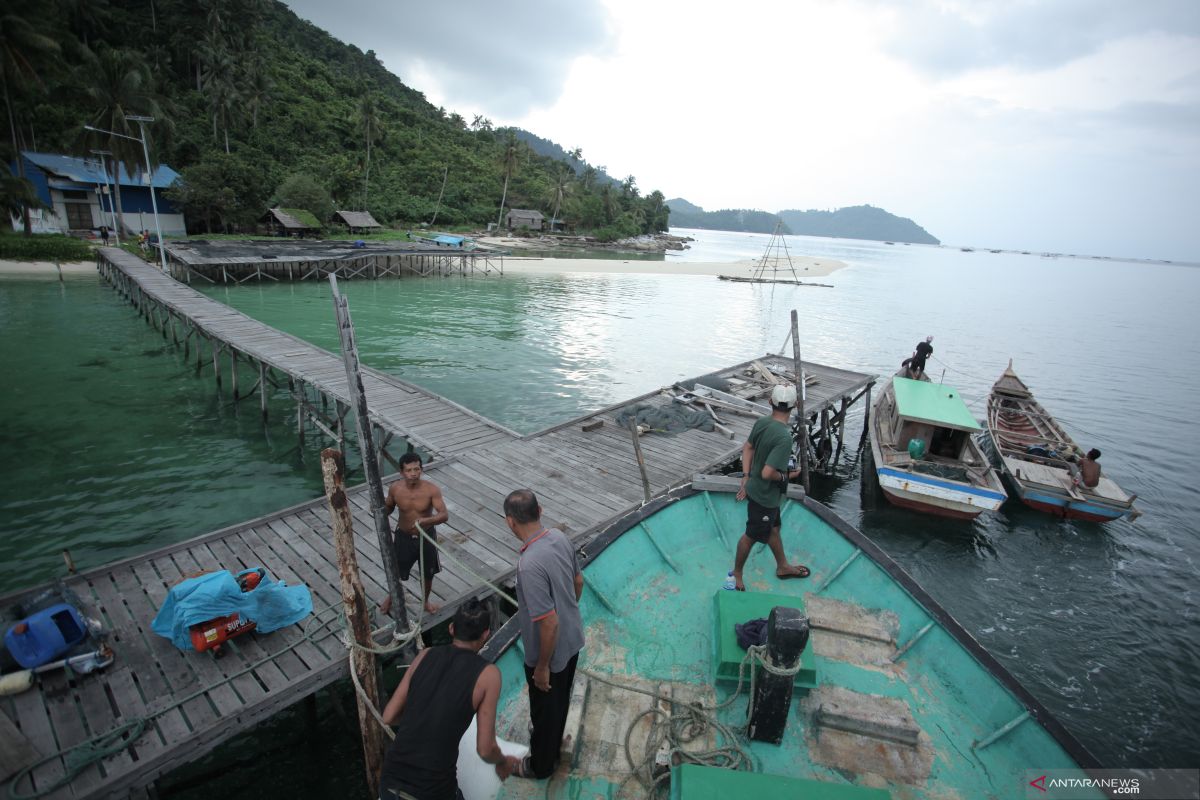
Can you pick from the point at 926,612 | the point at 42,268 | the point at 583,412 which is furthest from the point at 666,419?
the point at 42,268

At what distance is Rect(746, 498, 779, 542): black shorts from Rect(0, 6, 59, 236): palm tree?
47.4 metres

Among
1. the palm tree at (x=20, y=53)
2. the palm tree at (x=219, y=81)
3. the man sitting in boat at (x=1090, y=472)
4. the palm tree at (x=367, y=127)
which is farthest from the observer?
the palm tree at (x=367, y=127)

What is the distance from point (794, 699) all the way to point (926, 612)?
2073mm

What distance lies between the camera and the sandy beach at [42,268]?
33.7 m

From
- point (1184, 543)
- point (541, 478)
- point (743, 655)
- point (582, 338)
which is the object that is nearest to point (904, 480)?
point (1184, 543)

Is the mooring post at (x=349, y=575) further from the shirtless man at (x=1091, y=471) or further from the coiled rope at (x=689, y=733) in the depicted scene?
the shirtless man at (x=1091, y=471)

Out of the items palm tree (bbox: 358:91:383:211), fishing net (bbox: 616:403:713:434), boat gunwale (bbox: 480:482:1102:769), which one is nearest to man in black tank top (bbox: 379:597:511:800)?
boat gunwale (bbox: 480:482:1102:769)

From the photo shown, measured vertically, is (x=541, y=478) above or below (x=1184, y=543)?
above

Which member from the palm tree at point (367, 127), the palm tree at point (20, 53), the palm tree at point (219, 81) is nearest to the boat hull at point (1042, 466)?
the palm tree at point (20, 53)

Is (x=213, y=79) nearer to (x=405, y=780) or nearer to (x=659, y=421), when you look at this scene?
(x=659, y=421)

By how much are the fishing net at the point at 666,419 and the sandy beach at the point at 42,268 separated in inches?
1632

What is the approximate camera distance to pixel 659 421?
13.7 m

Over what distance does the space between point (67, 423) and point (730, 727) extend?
19180mm

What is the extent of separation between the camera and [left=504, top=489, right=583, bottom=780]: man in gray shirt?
3.71 meters
